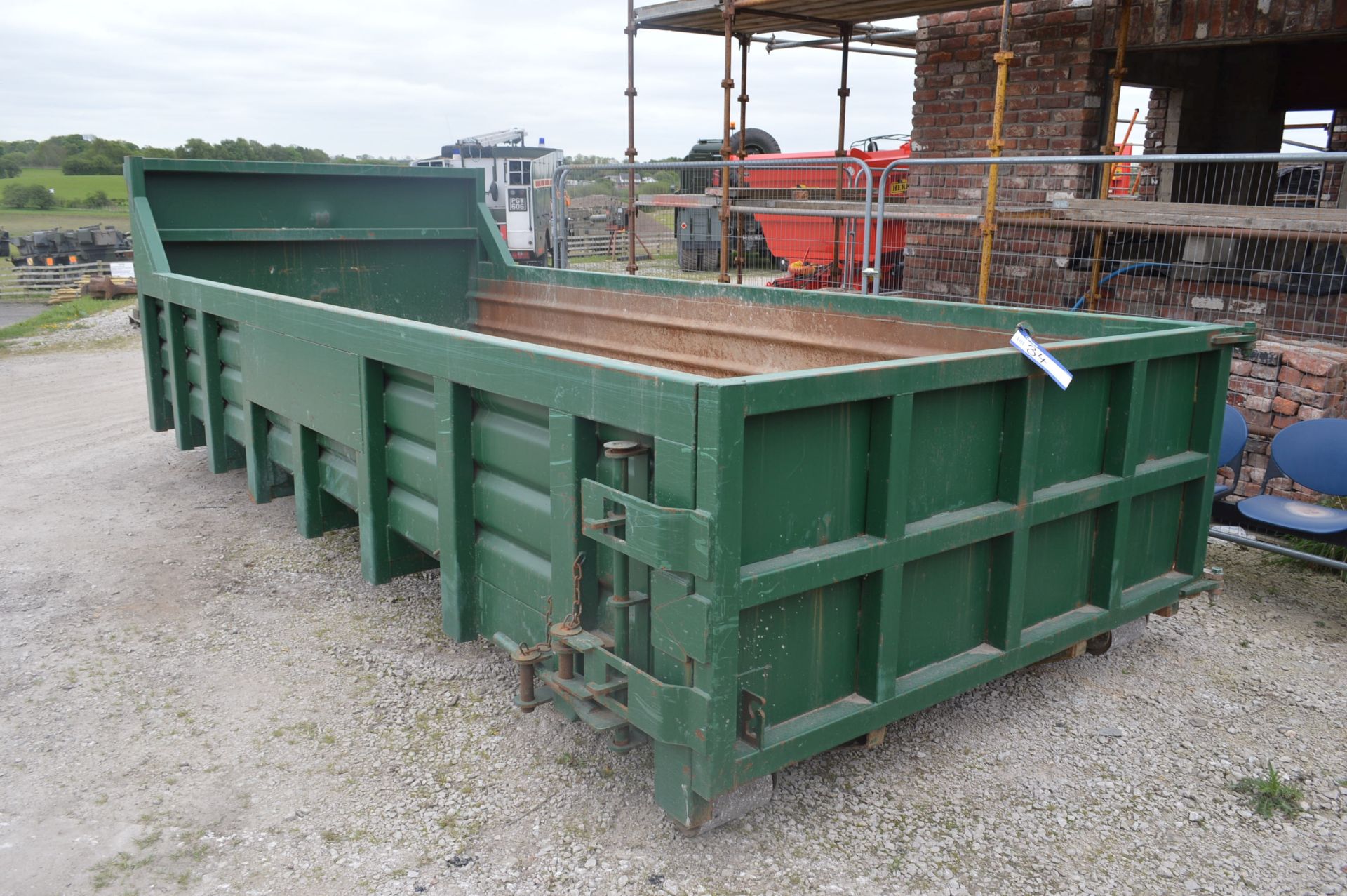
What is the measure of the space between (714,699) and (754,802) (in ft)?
1.61

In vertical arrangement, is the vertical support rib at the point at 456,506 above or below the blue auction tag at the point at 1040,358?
below

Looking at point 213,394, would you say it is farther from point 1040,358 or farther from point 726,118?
point 726,118

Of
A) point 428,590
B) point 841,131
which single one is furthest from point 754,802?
point 841,131

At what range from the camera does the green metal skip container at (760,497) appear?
2.54m

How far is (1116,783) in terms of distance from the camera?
10.4 ft

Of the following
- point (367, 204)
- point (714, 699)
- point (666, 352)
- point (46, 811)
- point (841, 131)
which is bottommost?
point (46, 811)

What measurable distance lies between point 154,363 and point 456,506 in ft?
13.0

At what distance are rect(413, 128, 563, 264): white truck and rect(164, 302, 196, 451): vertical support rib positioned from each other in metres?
17.5

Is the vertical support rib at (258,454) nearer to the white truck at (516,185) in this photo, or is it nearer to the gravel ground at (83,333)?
the gravel ground at (83,333)

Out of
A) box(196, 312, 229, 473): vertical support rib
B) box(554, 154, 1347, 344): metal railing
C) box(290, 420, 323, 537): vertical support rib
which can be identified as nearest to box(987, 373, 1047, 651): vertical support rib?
box(290, 420, 323, 537): vertical support rib

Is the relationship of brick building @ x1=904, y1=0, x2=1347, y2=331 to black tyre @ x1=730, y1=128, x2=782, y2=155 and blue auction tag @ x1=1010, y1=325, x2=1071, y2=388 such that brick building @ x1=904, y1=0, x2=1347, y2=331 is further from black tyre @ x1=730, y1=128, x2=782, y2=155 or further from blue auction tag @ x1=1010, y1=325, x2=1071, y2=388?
black tyre @ x1=730, y1=128, x2=782, y2=155

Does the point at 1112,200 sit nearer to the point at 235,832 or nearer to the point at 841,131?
the point at 841,131

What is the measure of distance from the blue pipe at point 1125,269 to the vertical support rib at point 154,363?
19.5 ft

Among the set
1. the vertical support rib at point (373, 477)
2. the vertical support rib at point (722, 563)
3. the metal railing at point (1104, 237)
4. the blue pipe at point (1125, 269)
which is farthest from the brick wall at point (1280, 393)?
the vertical support rib at point (373, 477)
